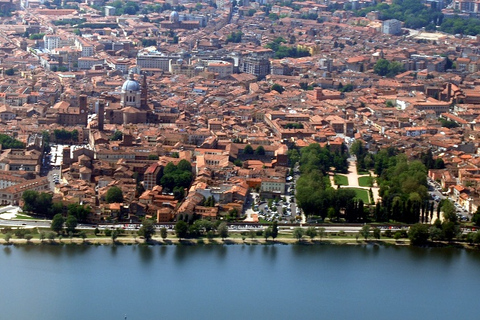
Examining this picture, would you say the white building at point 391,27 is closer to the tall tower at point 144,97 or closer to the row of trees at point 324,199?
the tall tower at point 144,97

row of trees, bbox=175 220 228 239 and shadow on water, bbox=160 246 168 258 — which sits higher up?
row of trees, bbox=175 220 228 239

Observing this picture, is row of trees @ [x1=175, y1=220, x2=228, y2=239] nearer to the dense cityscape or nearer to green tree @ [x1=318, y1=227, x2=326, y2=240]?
the dense cityscape

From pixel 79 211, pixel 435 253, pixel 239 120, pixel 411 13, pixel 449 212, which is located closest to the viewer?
pixel 435 253

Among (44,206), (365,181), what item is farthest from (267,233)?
(365,181)

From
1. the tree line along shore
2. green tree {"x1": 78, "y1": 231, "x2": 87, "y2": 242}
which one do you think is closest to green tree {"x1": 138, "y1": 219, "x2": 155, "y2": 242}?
the tree line along shore

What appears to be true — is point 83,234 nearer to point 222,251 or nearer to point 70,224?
point 70,224

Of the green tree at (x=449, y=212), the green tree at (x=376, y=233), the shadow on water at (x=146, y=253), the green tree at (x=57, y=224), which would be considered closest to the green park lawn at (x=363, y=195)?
the green tree at (x=449, y=212)
